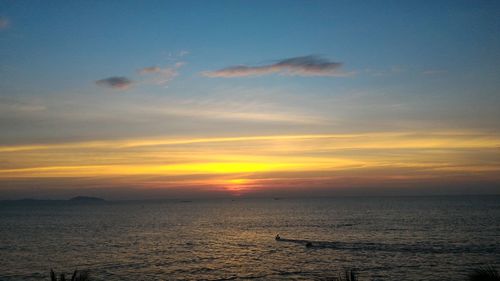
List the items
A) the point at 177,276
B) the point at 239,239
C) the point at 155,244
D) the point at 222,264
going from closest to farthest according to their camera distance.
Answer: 1. the point at 177,276
2. the point at 222,264
3. the point at 155,244
4. the point at 239,239

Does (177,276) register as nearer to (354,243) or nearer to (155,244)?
(155,244)

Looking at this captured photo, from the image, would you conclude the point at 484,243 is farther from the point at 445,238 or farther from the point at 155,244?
the point at 155,244

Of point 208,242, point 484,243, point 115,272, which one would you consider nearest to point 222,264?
point 115,272

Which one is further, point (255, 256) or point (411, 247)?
point (411, 247)

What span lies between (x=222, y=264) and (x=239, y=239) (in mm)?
28234

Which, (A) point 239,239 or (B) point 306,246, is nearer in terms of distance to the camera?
(B) point 306,246

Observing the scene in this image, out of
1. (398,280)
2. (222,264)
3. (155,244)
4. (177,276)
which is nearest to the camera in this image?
(398,280)

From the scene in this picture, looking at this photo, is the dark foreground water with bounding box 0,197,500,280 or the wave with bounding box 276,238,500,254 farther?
the wave with bounding box 276,238,500,254

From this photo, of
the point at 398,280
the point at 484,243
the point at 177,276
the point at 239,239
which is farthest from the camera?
the point at 239,239

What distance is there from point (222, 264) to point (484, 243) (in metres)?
39.3

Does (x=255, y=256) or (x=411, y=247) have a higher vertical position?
(x=255, y=256)

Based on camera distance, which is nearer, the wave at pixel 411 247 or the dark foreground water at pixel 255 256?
the dark foreground water at pixel 255 256

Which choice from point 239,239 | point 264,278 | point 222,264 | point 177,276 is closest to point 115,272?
point 177,276

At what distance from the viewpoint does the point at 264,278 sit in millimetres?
41656
